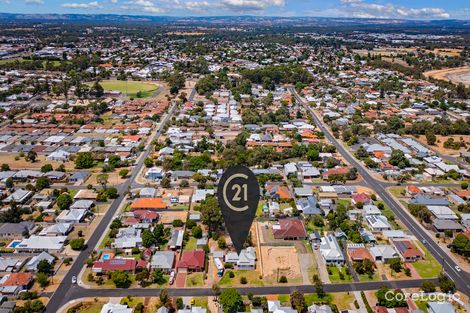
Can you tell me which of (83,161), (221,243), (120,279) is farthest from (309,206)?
(83,161)

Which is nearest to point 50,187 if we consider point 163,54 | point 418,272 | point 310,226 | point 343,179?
point 310,226

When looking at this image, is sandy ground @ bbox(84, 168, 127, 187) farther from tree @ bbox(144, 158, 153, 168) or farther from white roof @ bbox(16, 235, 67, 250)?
white roof @ bbox(16, 235, 67, 250)

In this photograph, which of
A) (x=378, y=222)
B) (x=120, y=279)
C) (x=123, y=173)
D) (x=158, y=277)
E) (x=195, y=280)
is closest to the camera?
(x=120, y=279)

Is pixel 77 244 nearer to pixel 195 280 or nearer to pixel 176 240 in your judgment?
pixel 176 240

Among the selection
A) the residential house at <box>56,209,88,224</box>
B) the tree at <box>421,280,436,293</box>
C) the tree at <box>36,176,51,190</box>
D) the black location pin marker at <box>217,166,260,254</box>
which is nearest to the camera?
the black location pin marker at <box>217,166,260,254</box>

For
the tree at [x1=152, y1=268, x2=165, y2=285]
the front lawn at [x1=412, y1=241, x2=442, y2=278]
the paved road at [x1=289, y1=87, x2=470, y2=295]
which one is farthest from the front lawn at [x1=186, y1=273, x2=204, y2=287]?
the paved road at [x1=289, y1=87, x2=470, y2=295]

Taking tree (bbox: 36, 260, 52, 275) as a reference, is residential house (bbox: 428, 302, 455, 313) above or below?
above
